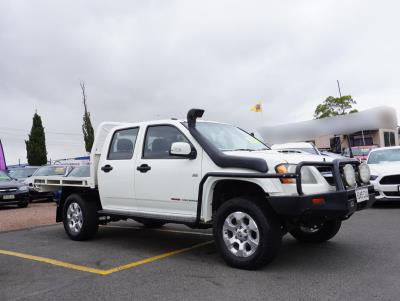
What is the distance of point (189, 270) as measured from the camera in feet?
16.6

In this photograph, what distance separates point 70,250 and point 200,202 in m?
2.32

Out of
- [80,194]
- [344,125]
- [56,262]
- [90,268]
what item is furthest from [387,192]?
[56,262]

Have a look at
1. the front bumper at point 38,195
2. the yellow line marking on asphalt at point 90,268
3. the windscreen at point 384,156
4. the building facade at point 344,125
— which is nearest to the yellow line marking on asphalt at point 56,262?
the yellow line marking on asphalt at point 90,268

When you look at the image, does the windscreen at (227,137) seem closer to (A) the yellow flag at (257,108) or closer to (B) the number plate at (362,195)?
(B) the number plate at (362,195)

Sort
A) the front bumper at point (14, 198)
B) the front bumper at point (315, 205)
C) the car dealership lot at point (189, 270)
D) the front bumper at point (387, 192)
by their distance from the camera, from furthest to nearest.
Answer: the front bumper at point (14, 198) → the front bumper at point (387, 192) → the front bumper at point (315, 205) → the car dealership lot at point (189, 270)

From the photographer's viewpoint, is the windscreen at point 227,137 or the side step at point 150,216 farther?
the windscreen at point 227,137

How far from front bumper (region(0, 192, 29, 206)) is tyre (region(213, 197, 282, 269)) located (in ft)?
36.2

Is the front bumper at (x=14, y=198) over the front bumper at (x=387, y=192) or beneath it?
over

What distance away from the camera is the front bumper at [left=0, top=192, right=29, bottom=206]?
14.1m

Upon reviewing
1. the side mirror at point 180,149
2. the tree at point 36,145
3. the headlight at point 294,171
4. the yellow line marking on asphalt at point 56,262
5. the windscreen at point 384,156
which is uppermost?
the tree at point 36,145

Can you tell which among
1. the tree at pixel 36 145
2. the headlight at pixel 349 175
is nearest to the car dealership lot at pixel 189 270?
the headlight at pixel 349 175

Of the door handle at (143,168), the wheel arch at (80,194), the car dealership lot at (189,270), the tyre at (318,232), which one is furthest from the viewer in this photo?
the wheel arch at (80,194)

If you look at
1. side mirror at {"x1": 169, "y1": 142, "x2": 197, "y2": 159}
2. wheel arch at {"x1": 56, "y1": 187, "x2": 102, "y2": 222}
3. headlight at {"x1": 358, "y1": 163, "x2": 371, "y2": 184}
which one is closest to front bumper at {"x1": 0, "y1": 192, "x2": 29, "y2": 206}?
wheel arch at {"x1": 56, "y1": 187, "x2": 102, "y2": 222}

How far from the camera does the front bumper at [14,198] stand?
14109mm
